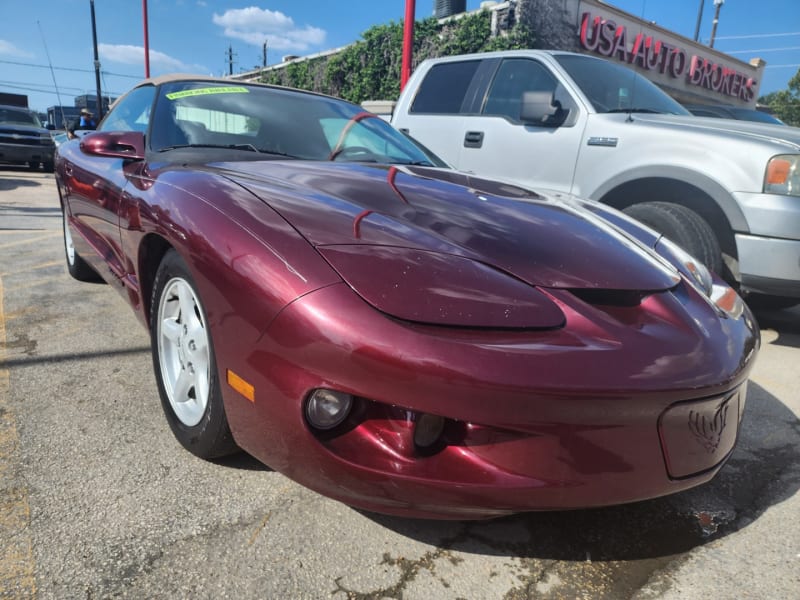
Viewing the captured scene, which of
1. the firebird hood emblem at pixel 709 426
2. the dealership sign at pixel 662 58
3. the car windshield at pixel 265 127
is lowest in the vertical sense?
the firebird hood emblem at pixel 709 426

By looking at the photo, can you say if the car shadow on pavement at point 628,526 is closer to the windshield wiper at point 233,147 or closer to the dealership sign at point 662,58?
the windshield wiper at point 233,147

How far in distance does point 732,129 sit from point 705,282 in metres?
2.05

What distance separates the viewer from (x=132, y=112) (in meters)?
3.44

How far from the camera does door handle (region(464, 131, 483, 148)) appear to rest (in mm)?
4773

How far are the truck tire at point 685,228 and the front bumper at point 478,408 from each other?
2292mm

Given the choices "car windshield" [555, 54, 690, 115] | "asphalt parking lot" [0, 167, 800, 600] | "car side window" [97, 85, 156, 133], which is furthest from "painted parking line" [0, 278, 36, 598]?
"car windshield" [555, 54, 690, 115]

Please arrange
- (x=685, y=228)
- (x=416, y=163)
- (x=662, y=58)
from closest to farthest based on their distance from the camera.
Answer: (x=416, y=163) → (x=685, y=228) → (x=662, y=58)

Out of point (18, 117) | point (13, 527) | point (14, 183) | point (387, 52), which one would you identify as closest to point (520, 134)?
point (13, 527)

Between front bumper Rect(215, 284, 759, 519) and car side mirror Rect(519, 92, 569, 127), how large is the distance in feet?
9.90

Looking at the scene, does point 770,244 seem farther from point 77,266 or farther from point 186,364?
point 77,266

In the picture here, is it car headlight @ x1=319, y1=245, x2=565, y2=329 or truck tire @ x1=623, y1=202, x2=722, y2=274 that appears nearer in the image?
car headlight @ x1=319, y1=245, x2=565, y2=329

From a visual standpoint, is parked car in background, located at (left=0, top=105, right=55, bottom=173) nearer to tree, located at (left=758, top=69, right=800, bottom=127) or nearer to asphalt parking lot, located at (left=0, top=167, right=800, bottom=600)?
asphalt parking lot, located at (left=0, top=167, right=800, bottom=600)

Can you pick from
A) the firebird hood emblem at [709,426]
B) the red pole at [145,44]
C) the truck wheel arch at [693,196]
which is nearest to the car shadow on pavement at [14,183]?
the red pole at [145,44]

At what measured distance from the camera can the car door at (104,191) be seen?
2613 millimetres
